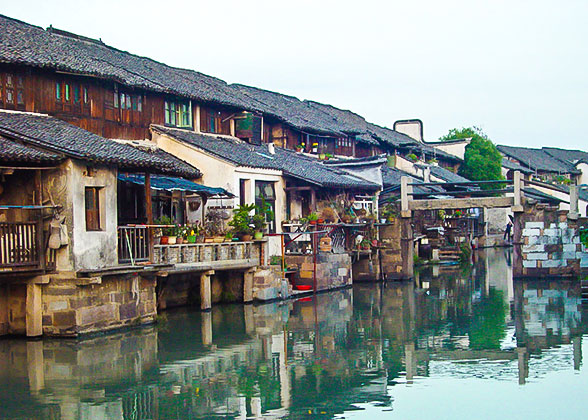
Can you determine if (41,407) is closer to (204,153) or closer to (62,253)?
(62,253)

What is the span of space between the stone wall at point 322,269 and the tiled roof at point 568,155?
5041 cm

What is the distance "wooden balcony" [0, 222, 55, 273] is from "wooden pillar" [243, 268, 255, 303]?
8.38 m

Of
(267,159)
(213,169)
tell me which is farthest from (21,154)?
(267,159)

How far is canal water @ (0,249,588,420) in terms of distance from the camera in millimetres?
14484

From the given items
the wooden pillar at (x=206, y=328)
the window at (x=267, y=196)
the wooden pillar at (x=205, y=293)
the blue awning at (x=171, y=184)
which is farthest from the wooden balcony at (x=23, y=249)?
the window at (x=267, y=196)

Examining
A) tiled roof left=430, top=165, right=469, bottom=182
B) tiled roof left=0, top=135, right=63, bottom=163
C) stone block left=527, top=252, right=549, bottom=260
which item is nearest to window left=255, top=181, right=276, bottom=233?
stone block left=527, top=252, right=549, bottom=260

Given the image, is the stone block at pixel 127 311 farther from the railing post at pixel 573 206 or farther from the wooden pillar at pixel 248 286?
the railing post at pixel 573 206

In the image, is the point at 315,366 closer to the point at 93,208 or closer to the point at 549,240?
the point at 93,208

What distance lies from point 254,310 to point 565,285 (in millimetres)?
13047

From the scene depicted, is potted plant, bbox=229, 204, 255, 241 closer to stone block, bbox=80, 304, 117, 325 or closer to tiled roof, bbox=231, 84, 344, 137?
stone block, bbox=80, 304, 117, 325

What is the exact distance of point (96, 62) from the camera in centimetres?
2688

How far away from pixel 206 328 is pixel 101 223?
4.03 meters

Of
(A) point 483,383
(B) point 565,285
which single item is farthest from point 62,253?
(B) point 565,285

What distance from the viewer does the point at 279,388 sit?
52.7 feet
